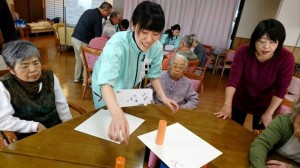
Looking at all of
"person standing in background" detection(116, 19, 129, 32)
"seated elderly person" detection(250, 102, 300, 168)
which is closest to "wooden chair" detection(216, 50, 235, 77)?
"person standing in background" detection(116, 19, 129, 32)

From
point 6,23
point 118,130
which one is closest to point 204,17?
point 6,23

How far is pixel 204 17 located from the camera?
5.77 metres

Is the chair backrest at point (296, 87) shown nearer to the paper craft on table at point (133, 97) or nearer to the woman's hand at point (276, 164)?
the woman's hand at point (276, 164)

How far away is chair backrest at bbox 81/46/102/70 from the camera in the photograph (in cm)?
284

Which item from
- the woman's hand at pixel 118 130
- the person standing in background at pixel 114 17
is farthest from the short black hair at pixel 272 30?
the person standing in background at pixel 114 17

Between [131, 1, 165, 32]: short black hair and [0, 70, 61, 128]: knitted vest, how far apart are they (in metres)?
0.74

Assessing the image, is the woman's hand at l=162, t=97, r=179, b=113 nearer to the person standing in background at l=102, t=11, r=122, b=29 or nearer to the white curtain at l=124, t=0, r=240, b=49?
the person standing in background at l=102, t=11, r=122, b=29

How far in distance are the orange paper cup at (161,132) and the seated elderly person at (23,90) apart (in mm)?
755

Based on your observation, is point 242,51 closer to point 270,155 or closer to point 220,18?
point 270,155

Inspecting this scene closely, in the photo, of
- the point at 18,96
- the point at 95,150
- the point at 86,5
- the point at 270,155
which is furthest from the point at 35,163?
the point at 86,5

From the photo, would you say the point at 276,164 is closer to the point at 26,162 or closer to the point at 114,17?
the point at 26,162

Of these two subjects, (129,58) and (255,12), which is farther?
(255,12)

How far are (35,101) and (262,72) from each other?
1479 mm

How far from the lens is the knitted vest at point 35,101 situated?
49.8 inches
